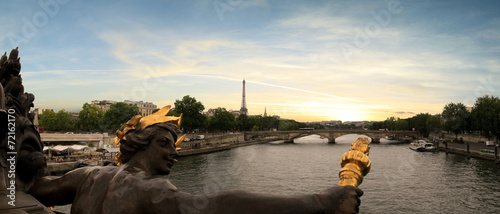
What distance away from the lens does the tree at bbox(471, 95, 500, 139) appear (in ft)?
120

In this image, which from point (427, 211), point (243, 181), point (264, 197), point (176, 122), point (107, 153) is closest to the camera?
point (264, 197)

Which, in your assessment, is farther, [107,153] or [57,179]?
[107,153]

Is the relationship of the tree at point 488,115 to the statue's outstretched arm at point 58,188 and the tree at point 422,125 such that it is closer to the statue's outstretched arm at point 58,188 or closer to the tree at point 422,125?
the tree at point 422,125

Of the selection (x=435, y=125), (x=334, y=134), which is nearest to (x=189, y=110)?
(x=334, y=134)

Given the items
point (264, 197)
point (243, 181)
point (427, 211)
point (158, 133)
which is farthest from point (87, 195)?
point (243, 181)

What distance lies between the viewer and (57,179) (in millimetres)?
2195

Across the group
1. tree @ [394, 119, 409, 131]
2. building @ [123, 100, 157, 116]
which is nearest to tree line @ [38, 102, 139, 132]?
building @ [123, 100, 157, 116]

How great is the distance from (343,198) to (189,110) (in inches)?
1977

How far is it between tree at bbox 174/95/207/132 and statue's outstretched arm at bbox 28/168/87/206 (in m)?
48.3

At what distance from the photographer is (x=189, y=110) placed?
50750 mm

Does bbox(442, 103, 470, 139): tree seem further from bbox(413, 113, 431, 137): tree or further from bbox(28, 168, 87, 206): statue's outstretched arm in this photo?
bbox(28, 168, 87, 206): statue's outstretched arm

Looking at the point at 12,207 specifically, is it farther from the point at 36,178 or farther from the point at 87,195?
the point at 87,195

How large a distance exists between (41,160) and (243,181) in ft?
65.8

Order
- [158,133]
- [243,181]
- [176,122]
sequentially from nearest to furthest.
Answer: [158,133], [176,122], [243,181]
